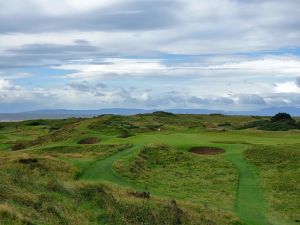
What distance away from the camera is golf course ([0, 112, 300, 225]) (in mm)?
23359

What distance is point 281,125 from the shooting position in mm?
92688

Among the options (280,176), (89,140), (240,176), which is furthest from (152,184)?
(89,140)

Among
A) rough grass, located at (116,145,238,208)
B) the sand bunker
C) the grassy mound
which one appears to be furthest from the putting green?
the grassy mound

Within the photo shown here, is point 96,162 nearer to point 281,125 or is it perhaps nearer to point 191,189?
point 191,189

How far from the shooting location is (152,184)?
3850 centimetres

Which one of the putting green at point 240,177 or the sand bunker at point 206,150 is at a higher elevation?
the sand bunker at point 206,150

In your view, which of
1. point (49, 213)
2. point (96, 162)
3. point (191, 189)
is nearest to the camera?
point (49, 213)

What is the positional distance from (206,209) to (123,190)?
5.76 metres

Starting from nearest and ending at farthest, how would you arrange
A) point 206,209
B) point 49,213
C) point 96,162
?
point 49,213 → point 206,209 → point 96,162

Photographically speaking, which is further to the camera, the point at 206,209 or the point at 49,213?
the point at 206,209

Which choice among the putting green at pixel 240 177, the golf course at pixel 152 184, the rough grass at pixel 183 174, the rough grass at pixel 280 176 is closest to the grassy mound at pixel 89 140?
the golf course at pixel 152 184

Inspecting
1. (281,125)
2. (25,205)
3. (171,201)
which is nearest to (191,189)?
(171,201)

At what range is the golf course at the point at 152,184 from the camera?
76.6 feet

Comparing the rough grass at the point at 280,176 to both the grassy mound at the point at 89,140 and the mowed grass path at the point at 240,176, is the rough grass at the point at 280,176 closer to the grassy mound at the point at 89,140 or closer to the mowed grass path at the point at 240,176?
the mowed grass path at the point at 240,176
